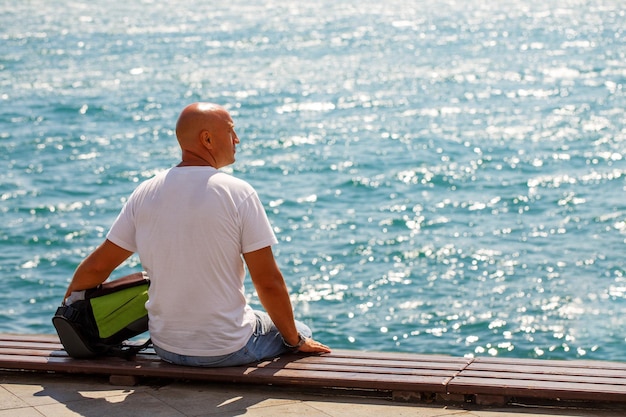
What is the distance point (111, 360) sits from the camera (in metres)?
5.57

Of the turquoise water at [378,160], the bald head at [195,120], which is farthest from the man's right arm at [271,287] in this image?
the turquoise water at [378,160]

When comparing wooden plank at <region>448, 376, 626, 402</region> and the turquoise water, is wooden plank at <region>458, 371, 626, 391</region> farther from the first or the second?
the turquoise water

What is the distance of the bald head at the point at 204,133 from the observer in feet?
17.3

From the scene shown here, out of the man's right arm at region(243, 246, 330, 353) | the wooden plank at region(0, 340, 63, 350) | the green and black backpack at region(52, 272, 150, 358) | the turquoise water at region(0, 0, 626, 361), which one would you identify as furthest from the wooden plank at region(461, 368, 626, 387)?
the turquoise water at region(0, 0, 626, 361)

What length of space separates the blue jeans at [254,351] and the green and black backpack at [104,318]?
0.25 meters

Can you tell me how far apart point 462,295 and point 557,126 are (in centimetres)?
1051

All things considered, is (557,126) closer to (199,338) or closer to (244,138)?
(244,138)

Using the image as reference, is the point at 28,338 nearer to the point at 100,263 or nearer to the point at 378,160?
the point at 100,263

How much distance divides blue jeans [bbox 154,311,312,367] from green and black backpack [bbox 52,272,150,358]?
25cm

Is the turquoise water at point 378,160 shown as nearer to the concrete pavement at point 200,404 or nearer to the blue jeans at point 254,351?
the blue jeans at point 254,351

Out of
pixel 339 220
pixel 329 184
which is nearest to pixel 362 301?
pixel 339 220

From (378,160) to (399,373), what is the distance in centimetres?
1502

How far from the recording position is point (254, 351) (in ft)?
18.0

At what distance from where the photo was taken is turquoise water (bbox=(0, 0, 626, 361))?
12.5m
